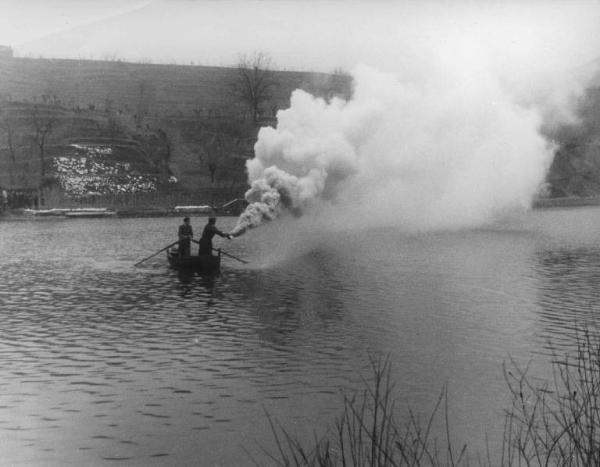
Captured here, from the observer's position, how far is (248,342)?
73.1ft

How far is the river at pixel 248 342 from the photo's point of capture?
1466 centimetres

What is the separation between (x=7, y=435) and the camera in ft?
47.5

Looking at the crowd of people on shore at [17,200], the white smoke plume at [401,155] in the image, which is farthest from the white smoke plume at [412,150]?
the crowd of people on shore at [17,200]

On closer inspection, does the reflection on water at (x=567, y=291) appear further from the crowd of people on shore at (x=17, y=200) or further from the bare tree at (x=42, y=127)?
the bare tree at (x=42, y=127)

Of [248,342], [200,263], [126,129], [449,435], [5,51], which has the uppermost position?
[5,51]

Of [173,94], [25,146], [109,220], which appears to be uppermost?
[173,94]

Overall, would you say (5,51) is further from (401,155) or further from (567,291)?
(567,291)

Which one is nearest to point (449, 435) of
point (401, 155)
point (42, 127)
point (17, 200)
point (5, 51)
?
point (401, 155)

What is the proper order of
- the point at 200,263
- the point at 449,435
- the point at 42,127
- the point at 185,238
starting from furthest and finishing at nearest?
the point at 42,127, the point at 185,238, the point at 200,263, the point at 449,435

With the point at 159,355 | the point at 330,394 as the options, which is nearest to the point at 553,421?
the point at 330,394

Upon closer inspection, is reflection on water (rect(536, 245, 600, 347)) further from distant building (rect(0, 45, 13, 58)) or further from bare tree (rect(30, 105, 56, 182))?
distant building (rect(0, 45, 13, 58))

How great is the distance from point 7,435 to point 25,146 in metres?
116

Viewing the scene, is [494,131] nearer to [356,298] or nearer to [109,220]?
[356,298]

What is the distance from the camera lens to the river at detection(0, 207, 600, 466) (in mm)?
14664
